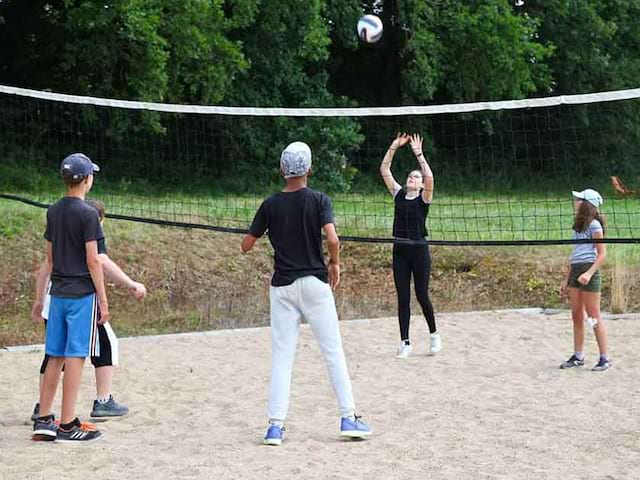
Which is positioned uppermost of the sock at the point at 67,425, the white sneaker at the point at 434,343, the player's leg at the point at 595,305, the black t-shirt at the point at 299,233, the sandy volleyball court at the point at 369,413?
the black t-shirt at the point at 299,233

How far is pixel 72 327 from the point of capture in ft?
20.6

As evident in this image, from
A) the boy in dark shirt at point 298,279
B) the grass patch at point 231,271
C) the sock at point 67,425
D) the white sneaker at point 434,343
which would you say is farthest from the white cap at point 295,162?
the grass patch at point 231,271

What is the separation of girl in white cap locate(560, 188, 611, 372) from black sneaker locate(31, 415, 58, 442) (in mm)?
4087

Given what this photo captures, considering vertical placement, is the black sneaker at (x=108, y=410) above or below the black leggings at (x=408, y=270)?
below

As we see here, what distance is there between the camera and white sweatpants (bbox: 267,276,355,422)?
629cm

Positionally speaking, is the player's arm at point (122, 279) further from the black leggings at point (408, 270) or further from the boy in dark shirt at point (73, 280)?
the black leggings at point (408, 270)

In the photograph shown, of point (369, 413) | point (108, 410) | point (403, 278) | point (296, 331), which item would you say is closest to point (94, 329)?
point (108, 410)

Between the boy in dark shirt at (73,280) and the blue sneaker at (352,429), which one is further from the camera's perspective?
the blue sneaker at (352,429)

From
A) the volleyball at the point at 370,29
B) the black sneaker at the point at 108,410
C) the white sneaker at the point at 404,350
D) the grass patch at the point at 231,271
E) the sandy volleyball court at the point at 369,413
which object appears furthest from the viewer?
the grass patch at the point at 231,271

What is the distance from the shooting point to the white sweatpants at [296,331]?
6.29m

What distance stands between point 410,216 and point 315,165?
44.5ft

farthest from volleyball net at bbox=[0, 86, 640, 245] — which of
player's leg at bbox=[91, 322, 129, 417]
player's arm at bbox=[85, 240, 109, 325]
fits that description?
player's arm at bbox=[85, 240, 109, 325]

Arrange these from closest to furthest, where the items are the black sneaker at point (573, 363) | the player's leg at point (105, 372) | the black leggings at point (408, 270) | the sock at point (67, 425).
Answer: the sock at point (67, 425), the player's leg at point (105, 372), the black sneaker at point (573, 363), the black leggings at point (408, 270)

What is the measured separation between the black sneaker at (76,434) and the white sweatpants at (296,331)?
1.06 metres
